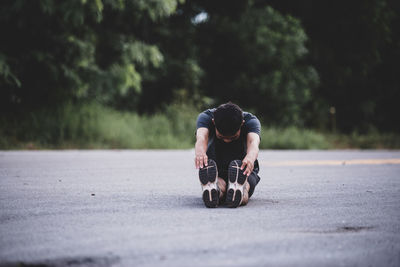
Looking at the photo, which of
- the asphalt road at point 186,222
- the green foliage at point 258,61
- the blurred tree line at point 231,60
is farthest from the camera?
the green foliage at point 258,61

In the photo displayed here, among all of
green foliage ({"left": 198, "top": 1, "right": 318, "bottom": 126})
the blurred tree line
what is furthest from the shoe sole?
green foliage ({"left": 198, "top": 1, "right": 318, "bottom": 126})

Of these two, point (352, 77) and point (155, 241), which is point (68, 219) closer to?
point (155, 241)

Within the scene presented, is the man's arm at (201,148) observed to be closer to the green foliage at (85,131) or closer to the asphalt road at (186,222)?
the asphalt road at (186,222)

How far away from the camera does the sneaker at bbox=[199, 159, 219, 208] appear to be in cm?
475

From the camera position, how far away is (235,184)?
15.6 ft

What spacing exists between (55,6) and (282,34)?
44.7ft

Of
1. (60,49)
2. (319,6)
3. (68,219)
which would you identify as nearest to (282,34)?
(319,6)

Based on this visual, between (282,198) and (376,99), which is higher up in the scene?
(376,99)

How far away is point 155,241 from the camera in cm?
346

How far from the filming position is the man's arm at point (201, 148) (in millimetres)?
4848

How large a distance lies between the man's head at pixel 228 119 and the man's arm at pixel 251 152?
245 mm

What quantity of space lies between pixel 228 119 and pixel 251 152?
442 millimetres

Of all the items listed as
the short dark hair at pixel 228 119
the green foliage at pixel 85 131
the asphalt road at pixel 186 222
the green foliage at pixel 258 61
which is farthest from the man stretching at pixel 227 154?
the green foliage at pixel 258 61

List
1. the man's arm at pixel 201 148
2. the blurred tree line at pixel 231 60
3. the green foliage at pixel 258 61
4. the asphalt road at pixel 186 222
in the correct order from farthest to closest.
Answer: the green foliage at pixel 258 61, the blurred tree line at pixel 231 60, the man's arm at pixel 201 148, the asphalt road at pixel 186 222
